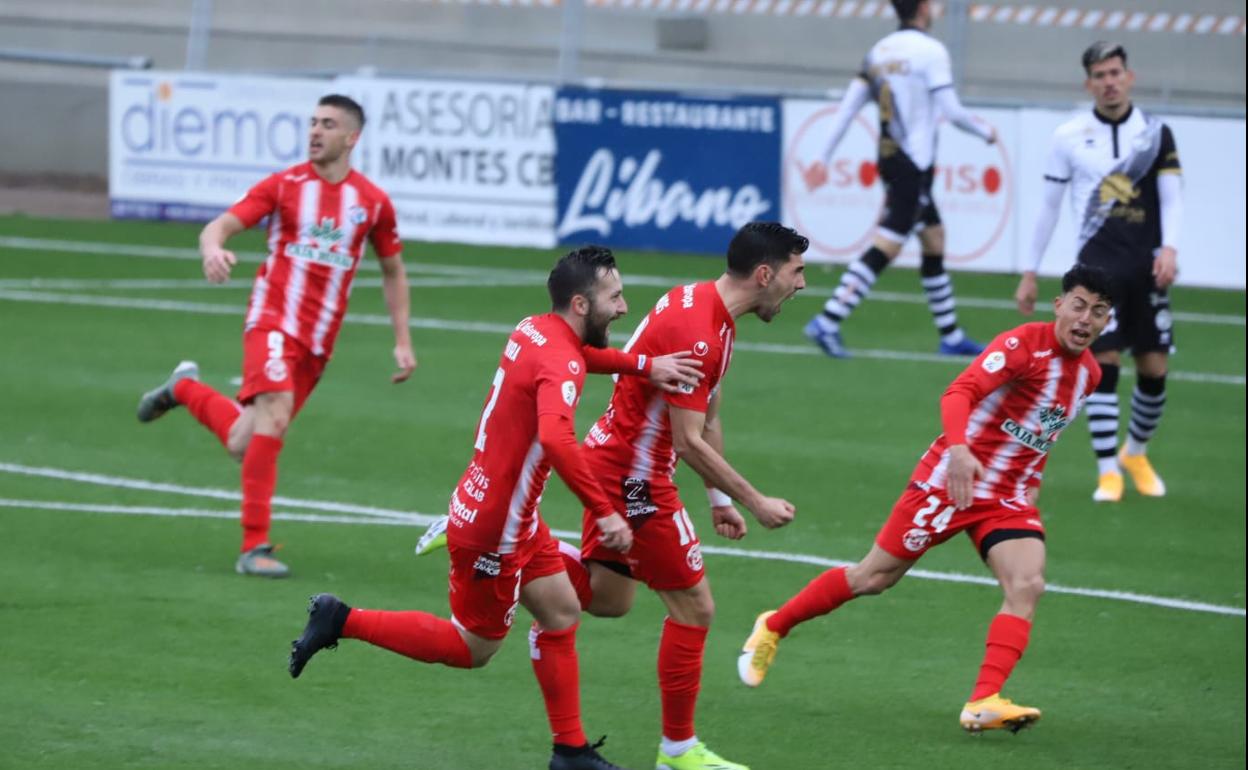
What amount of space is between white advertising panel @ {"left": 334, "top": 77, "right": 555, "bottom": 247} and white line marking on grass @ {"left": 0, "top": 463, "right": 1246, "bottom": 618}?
33.6 feet

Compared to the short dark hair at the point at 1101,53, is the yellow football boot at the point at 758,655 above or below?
below

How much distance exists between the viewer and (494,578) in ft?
22.0

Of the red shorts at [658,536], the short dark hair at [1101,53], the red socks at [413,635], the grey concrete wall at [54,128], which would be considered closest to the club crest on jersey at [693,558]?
the red shorts at [658,536]

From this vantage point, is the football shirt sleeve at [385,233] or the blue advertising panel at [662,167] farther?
the blue advertising panel at [662,167]

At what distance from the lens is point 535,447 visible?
261 inches

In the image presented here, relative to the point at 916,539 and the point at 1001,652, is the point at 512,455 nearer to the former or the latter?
the point at 916,539

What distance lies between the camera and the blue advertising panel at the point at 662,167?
2047 cm

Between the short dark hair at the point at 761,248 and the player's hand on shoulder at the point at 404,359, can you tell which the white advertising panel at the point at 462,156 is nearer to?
the player's hand on shoulder at the point at 404,359

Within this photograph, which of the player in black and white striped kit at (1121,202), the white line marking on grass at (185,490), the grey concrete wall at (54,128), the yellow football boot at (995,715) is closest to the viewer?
the yellow football boot at (995,715)

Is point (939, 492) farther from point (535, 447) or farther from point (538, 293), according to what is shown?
point (538, 293)

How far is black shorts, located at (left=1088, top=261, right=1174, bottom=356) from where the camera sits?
11.2 metres

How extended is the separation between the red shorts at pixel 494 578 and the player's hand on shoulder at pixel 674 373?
0.65 meters

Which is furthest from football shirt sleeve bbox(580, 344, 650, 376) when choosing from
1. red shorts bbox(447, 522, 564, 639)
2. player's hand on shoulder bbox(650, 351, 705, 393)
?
red shorts bbox(447, 522, 564, 639)

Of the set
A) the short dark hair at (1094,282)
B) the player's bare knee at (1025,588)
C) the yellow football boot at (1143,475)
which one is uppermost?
the short dark hair at (1094,282)
